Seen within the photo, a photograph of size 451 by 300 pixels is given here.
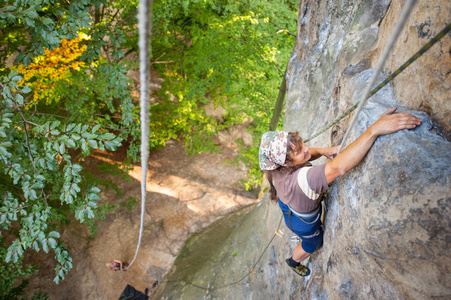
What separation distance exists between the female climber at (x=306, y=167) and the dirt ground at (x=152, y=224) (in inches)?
254

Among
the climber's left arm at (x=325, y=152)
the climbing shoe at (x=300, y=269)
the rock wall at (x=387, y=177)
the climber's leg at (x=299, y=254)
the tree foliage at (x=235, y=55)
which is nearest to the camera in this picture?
the rock wall at (x=387, y=177)

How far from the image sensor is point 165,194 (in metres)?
9.26

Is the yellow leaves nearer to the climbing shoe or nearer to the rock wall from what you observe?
the rock wall

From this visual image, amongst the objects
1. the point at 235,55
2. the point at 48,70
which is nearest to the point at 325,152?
the point at 235,55

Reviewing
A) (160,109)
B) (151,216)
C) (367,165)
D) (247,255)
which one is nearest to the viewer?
(367,165)

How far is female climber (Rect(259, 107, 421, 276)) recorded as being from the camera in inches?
64.8

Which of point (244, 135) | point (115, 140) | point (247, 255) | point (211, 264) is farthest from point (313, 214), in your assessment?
point (244, 135)

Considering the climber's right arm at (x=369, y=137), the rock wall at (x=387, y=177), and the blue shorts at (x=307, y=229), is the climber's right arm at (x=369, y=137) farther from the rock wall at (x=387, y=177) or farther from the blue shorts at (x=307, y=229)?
the blue shorts at (x=307, y=229)

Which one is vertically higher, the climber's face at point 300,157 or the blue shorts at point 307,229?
the climber's face at point 300,157

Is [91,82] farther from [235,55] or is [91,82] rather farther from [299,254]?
[299,254]

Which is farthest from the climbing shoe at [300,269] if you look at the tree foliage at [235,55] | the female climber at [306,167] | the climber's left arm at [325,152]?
the tree foliage at [235,55]

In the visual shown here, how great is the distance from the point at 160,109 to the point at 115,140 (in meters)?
5.48

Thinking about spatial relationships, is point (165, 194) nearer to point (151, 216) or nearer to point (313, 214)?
point (151, 216)

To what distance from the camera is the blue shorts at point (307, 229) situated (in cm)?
233
